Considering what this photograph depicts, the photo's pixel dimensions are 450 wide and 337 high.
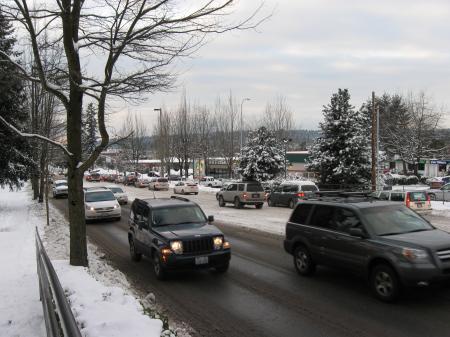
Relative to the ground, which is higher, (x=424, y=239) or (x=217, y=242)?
(x=424, y=239)

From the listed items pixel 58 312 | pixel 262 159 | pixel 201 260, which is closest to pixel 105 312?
pixel 58 312

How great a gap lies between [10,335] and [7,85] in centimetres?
541

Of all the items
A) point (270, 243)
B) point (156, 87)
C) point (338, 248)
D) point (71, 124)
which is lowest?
point (270, 243)

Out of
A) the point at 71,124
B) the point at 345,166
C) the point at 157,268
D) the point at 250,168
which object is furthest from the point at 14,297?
the point at 250,168

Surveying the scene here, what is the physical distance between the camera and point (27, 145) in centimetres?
2578

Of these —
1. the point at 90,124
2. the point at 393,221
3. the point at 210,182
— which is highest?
the point at 90,124

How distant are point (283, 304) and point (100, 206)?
15.9m

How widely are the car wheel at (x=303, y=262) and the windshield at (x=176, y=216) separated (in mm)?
2408

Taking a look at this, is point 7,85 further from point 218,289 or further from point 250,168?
point 250,168

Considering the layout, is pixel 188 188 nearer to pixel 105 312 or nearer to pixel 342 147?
pixel 342 147

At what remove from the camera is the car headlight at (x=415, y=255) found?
703cm

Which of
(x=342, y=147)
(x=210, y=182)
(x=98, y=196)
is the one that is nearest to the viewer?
(x=98, y=196)

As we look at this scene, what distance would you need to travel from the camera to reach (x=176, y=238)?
30.7 feet

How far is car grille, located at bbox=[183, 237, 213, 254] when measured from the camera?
9.36m
